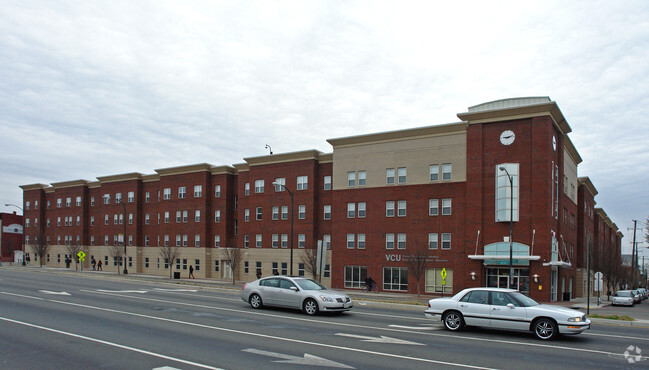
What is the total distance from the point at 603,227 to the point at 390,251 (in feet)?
178

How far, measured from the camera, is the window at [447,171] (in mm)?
40938

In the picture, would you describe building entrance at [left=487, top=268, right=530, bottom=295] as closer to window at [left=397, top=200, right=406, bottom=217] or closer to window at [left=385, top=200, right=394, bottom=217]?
window at [left=397, top=200, right=406, bottom=217]

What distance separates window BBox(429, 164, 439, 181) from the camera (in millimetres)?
41531

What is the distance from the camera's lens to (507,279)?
3788 centimetres

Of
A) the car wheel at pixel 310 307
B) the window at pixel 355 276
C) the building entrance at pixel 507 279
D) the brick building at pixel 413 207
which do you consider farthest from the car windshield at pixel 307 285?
the window at pixel 355 276

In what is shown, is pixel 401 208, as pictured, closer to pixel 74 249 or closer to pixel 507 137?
pixel 507 137

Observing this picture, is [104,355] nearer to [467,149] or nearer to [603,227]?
[467,149]

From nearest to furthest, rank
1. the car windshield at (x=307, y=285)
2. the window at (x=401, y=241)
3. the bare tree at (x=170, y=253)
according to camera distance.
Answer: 1. the car windshield at (x=307, y=285)
2. the window at (x=401, y=241)
3. the bare tree at (x=170, y=253)

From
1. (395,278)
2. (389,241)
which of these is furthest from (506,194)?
(395,278)

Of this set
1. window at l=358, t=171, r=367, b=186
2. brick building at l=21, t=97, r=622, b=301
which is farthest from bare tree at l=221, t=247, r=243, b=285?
window at l=358, t=171, r=367, b=186

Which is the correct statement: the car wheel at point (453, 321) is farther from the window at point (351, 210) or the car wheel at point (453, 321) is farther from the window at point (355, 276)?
the window at point (351, 210)

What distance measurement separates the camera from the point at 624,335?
17.2 meters

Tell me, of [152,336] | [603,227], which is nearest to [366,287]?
[152,336]

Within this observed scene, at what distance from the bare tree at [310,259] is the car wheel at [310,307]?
25.6m
